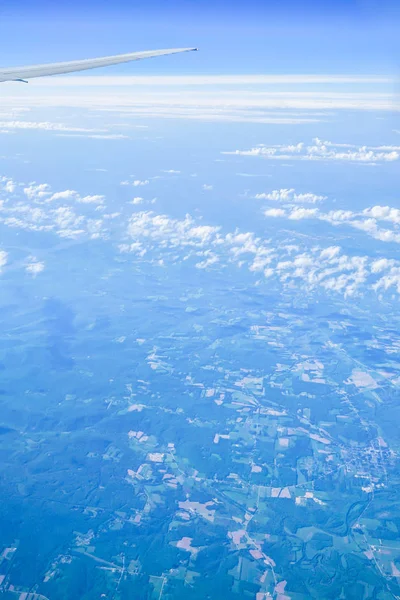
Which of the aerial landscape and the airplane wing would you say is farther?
the aerial landscape

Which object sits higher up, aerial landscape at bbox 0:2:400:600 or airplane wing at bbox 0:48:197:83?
Answer: airplane wing at bbox 0:48:197:83

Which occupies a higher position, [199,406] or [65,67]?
[65,67]

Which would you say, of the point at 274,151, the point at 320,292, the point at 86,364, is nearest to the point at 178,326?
the point at 86,364

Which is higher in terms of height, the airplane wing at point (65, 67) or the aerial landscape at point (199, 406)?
the airplane wing at point (65, 67)

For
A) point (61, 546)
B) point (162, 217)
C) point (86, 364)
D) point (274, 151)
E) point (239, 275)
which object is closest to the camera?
point (61, 546)

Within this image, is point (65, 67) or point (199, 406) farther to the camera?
point (199, 406)

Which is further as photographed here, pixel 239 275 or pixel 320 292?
pixel 239 275

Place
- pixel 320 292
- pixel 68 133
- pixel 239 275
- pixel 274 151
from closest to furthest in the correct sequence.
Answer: pixel 320 292, pixel 239 275, pixel 274 151, pixel 68 133

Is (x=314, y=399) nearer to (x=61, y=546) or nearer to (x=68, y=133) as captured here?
(x=61, y=546)

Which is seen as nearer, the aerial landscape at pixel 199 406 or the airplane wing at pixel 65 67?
the airplane wing at pixel 65 67

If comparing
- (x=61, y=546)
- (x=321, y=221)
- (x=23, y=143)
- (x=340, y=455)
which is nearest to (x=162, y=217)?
(x=321, y=221)

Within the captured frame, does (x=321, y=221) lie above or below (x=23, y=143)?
below
